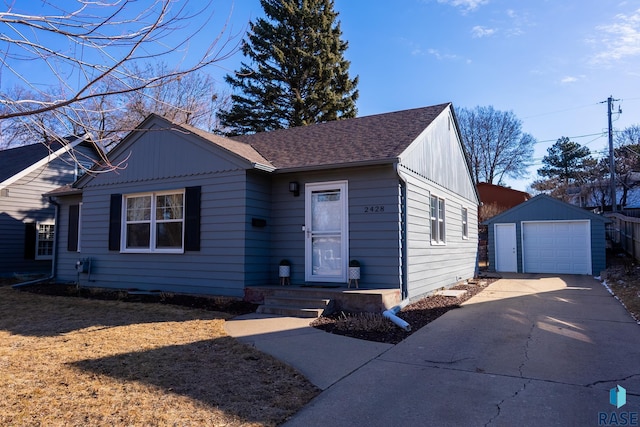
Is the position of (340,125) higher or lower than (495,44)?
lower

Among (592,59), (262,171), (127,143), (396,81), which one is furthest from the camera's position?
(396,81)

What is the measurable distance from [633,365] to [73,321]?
26.6ft

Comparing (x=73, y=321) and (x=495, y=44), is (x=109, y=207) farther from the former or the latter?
(x=495, y=44)

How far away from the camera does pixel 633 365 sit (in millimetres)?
4484

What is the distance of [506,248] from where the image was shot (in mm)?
16906

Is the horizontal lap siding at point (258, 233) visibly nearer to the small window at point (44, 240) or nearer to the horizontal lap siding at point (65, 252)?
the horizontal lap siding at point (65, 252)

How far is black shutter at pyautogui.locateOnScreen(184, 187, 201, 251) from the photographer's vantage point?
29.0 feet

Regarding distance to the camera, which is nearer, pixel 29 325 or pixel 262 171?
pixel 29 325

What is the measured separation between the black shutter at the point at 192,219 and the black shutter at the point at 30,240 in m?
9.85

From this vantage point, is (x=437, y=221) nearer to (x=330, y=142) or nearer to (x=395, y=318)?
(x=330, y=142)

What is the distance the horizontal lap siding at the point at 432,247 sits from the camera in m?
8.51

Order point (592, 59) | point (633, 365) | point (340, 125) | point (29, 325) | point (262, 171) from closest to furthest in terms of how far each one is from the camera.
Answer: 1. point (633, 365)
2. point (29, 325)
3. point (262, 171)
4. point (592, 59)
5. point (340, 125)

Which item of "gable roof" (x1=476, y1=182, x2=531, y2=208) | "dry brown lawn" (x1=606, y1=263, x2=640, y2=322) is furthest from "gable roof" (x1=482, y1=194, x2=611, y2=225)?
"gable roof" (x1=476, y1=182, x2=531, y2=208)

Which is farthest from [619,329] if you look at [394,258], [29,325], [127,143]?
[127,143]
